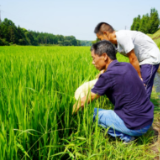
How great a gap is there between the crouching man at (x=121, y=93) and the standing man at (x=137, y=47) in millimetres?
637

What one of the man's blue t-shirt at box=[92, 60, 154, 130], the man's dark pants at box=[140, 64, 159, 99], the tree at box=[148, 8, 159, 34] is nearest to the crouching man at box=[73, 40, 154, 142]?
the man's blue t-shirt at box=[92, 60, 154, 130]

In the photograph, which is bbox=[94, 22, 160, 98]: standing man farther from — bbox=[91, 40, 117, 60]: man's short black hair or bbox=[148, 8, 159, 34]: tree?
bbox=[148, 8, 159, 34]: tree

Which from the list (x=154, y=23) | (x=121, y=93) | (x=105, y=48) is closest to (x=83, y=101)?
(x=121, y=93)

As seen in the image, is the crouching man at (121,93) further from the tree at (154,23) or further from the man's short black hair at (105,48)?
the tree at (154,23)

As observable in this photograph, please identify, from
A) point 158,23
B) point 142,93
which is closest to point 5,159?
point 142,93

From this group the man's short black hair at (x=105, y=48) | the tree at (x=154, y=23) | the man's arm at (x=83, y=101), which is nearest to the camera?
the man's arm at (x=83, y=101)

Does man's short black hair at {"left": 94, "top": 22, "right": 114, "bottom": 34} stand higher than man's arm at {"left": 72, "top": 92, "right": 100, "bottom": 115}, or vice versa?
man's short black hair at {"left": 94, "top": 22, "right": 114, "bottom": 34}

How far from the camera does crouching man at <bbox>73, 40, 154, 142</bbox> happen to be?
1486mm

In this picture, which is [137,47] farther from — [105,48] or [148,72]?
[105,48]

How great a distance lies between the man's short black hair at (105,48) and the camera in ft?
4.98

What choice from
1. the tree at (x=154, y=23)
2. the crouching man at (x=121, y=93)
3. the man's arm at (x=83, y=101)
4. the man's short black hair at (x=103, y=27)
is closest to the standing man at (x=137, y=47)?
the man's short black hair at (x=103, y=27)

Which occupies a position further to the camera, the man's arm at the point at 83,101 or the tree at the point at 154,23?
the tree at the point at 154,23

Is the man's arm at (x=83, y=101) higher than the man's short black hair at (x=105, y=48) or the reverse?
the reverse

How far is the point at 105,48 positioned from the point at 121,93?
46 cm
